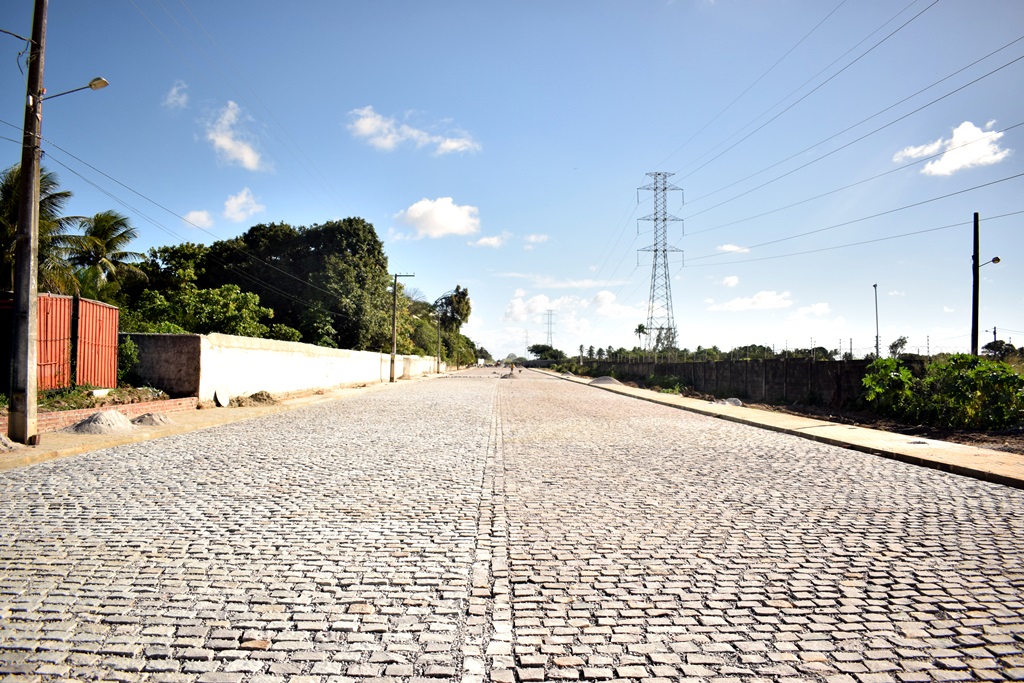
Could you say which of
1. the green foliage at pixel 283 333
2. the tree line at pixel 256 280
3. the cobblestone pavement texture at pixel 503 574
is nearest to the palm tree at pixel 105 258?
the tree line at pixel 256 280

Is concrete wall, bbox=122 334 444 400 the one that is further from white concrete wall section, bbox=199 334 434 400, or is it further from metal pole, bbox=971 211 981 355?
metal pole, bbox=971 211 981 355

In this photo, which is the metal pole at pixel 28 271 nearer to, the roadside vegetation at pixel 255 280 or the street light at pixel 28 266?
the street light at pixel 28 266

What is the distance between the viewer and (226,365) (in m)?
19.2

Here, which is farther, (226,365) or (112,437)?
(226,365)

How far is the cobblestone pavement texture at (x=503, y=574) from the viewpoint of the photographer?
3.19 m

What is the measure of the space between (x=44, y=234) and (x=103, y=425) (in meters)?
15.7

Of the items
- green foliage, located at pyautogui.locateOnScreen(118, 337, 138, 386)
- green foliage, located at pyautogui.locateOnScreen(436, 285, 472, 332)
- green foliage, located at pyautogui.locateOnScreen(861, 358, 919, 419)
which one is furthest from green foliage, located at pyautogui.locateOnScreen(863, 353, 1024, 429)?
green foliage, located at pyautogui.locateOnScreen(436, 285, 472, 332)

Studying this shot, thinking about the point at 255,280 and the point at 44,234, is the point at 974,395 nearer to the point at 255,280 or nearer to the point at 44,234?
the point at 44,234

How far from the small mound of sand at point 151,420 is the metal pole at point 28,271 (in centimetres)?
304

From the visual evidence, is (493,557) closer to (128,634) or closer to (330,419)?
(128,634)

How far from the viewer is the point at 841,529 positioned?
226 inches

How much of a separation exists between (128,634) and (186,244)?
5313 cm

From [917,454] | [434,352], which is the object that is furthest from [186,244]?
[917,454]

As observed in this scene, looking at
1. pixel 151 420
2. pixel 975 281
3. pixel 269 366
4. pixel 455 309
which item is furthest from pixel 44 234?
pixel 455 309
